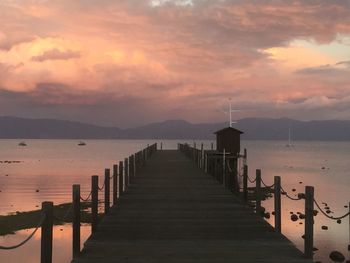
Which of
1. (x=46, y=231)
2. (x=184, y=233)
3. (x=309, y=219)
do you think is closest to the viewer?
(x=46, y=231)

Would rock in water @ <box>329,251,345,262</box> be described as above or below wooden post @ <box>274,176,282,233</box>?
below

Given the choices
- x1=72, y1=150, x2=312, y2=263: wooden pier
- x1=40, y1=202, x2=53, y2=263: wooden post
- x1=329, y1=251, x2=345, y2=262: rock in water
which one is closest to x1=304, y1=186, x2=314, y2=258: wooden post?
x1=72, y1=150, x2=312, y2=263: wooden pier

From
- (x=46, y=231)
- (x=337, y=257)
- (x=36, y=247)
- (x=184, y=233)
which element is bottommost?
(x=36, y=247)

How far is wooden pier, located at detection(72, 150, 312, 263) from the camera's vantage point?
363 inches

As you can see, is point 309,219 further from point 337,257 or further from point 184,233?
point 337,257

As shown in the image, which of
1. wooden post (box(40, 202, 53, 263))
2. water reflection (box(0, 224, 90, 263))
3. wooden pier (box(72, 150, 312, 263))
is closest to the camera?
wooden post (box(40, 202, 53, 263))

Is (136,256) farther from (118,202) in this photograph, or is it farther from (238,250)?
(118,202)

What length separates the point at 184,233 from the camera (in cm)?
1136

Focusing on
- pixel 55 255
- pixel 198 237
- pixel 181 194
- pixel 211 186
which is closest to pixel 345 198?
pixel 211 186

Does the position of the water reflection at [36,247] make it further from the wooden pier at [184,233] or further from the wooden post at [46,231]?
the wooden post at [46,231]

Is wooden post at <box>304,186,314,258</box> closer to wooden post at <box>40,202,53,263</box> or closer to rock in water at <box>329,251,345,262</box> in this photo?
wooden post at <box>40,202,53,263</box>

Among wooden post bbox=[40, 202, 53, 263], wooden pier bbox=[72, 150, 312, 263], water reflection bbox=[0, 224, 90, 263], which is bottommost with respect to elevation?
water reflection bbox=[0, 224, 90, 263]

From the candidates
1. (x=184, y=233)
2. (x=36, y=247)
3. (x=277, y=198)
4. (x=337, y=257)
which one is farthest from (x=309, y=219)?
(x=36, y=247)

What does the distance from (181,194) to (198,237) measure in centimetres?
768
